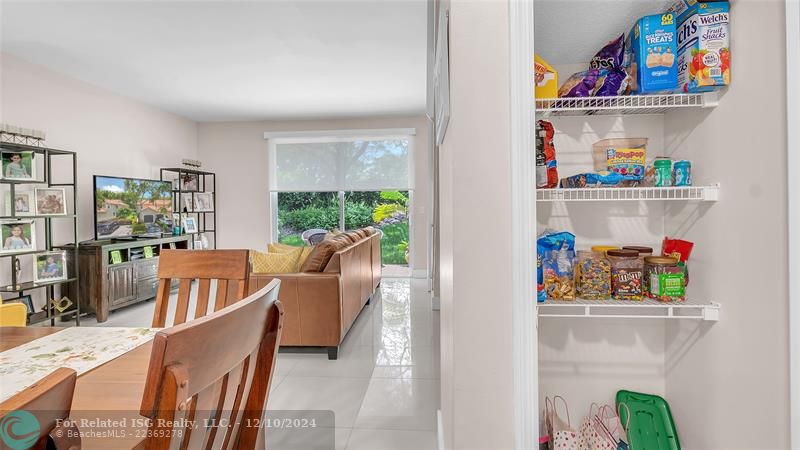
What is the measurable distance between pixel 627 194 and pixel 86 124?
18.5ft

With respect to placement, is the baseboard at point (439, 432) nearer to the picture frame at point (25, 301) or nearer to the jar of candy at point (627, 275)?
the jar of candy at point (627, 275)

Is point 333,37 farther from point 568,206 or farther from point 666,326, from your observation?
point 666,326

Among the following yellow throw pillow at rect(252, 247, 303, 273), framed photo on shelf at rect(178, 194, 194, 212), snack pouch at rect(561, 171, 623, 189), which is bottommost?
yellow throw pillow at rect(252, 247, 303, 273)

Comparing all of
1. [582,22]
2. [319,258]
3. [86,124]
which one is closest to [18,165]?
[86,124]

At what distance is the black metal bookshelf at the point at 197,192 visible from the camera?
6020 millimetres

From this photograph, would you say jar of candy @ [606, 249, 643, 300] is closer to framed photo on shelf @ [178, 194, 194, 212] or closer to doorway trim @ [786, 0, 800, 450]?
doorway trim @ [786, 0, 800, 450]

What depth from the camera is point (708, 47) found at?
1.13 metres

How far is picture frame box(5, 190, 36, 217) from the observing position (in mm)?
3570

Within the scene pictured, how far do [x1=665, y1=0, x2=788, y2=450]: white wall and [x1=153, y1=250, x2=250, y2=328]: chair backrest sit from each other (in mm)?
1590

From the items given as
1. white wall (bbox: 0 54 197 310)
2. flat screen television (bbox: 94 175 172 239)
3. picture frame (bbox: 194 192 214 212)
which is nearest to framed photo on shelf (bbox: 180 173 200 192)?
picture frame (bbox: 194 192 214 212)

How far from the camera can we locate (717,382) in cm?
119

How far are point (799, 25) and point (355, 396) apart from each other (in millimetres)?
2389

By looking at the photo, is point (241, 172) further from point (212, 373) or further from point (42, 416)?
point (42, 416)

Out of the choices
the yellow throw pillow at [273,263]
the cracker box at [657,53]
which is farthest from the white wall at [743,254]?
the yellow throw pillow at [273,263]
